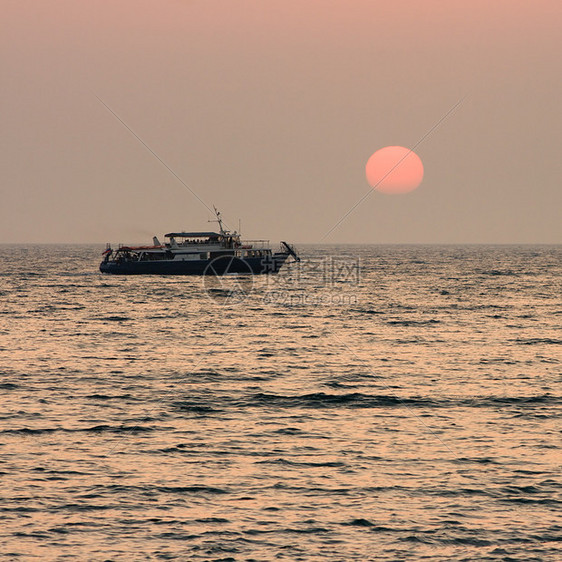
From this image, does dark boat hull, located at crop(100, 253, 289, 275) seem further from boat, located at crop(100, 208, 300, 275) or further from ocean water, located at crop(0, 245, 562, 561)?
ocean water, located at crop(0, 245, 562, 561)

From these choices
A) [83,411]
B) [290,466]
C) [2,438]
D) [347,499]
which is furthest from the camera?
[83,411]

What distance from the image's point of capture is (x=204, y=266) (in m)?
115

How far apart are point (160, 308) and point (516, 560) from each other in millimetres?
62766

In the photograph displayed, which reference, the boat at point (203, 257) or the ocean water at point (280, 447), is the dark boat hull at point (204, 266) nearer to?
the boat at point (203, 257)

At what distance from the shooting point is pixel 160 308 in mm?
76125

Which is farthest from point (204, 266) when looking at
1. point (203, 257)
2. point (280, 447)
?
point (280, 447)

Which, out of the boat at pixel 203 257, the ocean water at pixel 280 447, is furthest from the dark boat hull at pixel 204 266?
the ocean water at pixel 280 447

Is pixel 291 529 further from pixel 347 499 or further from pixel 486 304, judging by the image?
pixel 486 304

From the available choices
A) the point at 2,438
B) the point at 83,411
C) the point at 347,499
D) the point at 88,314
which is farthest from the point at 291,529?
the point at 88,314

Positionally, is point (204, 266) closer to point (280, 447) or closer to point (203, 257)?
point (203, 257)

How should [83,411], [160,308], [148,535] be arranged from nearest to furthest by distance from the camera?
[148,535] → [83,411] → [160,308]

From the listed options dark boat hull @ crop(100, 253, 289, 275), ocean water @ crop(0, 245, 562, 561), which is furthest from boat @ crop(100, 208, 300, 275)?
ocean water @ crop(0, 245, 562, 561)

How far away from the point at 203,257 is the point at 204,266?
1.34 meters

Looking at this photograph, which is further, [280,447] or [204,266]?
[204,266]
